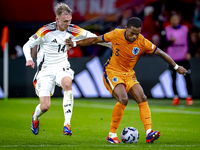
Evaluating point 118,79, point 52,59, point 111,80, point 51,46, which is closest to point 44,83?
point 52,59

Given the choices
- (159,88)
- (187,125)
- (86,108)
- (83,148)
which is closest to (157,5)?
(159,88)

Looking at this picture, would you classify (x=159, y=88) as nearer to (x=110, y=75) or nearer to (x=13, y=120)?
(x=13, y=120)

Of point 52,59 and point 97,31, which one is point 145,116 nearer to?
point 52,59

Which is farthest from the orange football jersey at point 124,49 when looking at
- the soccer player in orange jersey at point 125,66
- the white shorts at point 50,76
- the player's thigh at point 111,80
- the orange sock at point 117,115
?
the white shorts at point 50,76

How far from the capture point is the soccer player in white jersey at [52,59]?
21.5 ft

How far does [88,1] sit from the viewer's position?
16.5 meters

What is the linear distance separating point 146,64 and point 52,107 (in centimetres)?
385

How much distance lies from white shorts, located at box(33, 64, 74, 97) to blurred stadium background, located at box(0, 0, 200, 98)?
6835mm

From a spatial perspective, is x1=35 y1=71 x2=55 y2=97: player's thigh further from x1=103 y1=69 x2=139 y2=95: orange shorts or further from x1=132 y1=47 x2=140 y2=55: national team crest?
x1=132 y1=47 x2=140 y2=55: national team crest

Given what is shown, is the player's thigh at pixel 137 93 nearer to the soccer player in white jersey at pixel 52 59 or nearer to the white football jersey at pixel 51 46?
the soccer player in white jersey at pixel 52 59

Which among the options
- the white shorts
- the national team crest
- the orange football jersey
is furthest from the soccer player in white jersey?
the national team crest

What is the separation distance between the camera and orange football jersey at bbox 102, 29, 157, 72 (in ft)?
20.4

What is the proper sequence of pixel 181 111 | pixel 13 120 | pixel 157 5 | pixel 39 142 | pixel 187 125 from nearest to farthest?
pixel 39 142 < pixel 187 125 < pixel 13 120 < pixel 181 111 < pixel 157 5

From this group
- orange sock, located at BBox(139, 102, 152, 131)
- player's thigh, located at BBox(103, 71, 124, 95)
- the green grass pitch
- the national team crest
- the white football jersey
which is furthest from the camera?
the white football jersey
